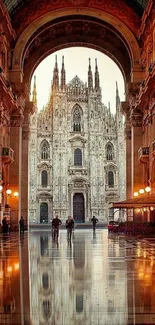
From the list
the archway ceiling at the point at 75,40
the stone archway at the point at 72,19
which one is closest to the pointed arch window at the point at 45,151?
the archway ceiling at the point at 75,40

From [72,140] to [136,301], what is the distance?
7334 centimetres

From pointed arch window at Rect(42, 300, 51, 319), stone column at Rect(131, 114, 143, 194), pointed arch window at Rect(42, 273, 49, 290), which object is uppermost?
stone column at Rect(131, 114, 143, 194)

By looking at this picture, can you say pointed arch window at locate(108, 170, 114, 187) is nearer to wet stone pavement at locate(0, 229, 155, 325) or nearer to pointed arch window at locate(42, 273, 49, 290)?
wet stone pavement at locate(0, 229, 155, 325)

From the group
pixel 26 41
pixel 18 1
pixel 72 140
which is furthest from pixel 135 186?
pixel 72 140

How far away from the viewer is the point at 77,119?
81.6m

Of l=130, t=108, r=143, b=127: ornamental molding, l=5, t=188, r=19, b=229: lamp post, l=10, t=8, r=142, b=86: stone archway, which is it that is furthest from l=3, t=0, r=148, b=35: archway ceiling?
l=5, t=188, r=19, b=229: lamp post

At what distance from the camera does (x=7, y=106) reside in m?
37.2

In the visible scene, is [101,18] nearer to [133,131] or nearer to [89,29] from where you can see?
[89,29]

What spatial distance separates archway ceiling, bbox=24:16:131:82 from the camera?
41.1 metres

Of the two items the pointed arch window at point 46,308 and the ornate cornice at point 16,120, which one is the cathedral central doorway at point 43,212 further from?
the pointed arch window at point 46,308

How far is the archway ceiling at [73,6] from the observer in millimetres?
38938

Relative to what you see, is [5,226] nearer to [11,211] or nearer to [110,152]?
[11,211]

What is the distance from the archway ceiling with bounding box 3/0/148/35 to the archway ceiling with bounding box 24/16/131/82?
1.55 m

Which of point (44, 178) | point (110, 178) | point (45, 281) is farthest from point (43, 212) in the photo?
point (45, 281)
